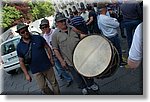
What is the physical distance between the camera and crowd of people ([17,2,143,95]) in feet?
9.89

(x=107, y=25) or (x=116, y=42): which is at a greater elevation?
(x=107, y=25)

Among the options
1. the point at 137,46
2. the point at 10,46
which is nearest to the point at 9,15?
the point at 10,46

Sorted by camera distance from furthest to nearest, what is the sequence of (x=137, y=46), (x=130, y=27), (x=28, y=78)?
1. (x=28, y=78)
2. (x=130, y=27)
3. (x=137, y=46)

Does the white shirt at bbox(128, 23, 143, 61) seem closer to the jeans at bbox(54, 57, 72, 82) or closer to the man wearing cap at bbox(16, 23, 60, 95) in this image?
the jeans at bbox(54, 57, 72, 82)

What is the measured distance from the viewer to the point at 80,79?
3102mm

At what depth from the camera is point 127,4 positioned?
301 centimetres

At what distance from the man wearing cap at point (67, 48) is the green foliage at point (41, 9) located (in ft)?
0.42

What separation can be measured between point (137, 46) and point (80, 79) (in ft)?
1.87

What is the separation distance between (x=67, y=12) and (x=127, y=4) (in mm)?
484

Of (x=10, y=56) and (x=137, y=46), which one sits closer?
(x=137, y=46)

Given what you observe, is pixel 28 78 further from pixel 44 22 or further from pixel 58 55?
pixel 44 22

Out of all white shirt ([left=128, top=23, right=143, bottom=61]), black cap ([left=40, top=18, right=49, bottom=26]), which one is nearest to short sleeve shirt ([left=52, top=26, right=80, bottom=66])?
black cap ([left=40, top=18, right=49, bottom=26])

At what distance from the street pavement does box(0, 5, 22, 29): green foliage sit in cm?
41

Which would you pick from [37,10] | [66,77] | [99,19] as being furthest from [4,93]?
[99,19]
